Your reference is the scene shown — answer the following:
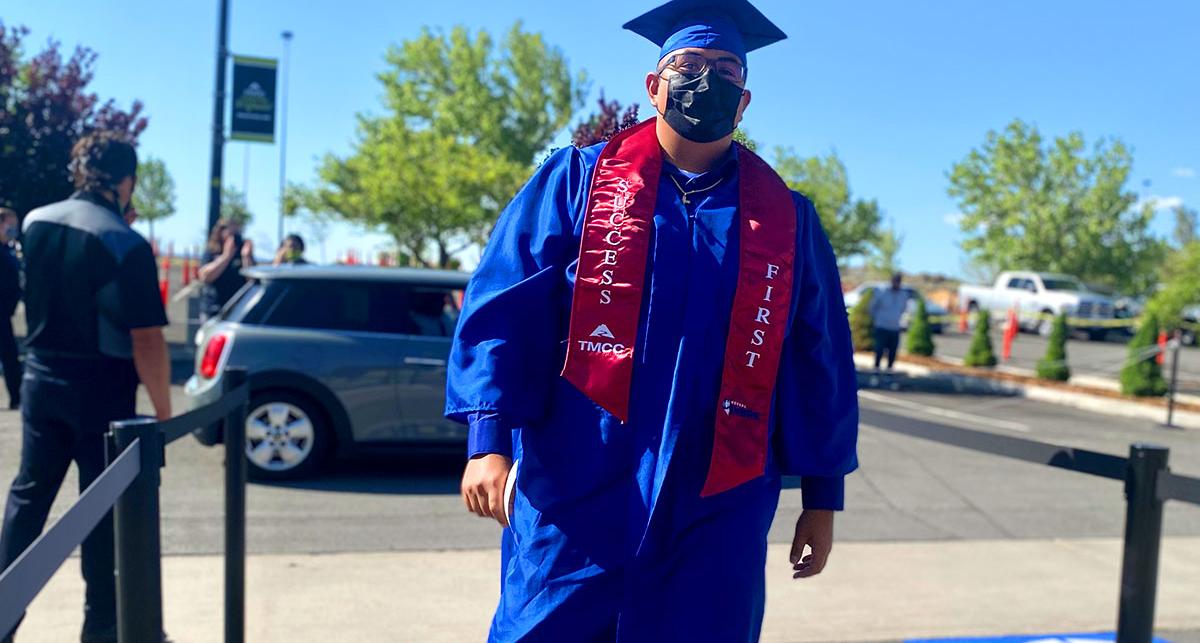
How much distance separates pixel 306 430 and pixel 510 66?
3202 centimetres

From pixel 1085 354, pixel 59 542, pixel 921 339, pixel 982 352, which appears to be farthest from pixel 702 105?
pixel 1085 354

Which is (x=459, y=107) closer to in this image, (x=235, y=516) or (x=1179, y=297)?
(x=1179, y=297)

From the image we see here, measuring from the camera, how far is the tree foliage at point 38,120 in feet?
40.5

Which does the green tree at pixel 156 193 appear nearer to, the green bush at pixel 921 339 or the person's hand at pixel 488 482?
the green bush at pixel 921 339

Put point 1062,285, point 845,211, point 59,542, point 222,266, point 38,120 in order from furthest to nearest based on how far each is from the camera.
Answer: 1. point 845,211
2. point 1062,285
3. point 38,120
4. point 222,266
5. point 59,542

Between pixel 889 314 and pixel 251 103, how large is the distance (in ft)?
31.8

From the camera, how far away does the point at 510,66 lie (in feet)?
121

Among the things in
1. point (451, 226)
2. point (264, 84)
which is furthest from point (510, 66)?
point (264, 84)

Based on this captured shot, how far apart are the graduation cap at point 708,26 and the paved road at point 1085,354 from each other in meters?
15.9

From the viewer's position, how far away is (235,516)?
3.54 metres

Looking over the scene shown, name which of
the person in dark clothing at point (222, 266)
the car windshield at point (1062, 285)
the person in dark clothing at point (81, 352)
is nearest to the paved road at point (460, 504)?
the person in dark clothing at point (81, 352)

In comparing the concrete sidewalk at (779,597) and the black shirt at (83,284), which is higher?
the black shirt at (83,284)

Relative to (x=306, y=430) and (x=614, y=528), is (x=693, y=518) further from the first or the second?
(x=306, y=430)

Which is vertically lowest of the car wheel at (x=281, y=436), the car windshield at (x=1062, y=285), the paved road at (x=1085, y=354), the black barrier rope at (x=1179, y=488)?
the car wheel at (x=281, y=436)
